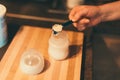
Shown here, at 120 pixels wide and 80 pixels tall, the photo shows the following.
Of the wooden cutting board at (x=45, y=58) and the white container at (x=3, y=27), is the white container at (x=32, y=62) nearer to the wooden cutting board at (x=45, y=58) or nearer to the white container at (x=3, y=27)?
the wooden cutting board at (x=45, y=58)

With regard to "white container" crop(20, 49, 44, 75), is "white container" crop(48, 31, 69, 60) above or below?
above

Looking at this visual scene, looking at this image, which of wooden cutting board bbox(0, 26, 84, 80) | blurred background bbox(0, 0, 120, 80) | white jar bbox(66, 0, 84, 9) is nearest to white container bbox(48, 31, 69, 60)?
wooden cutting board bbox(0, 26, 84, 80)

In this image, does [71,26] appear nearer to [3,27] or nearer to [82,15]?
[82,15]

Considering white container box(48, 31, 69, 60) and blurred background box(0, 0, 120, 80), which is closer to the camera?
white container box(48, 31, 69, 60)

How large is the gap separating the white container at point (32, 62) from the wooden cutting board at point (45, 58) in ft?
0.06

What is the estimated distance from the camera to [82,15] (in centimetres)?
98

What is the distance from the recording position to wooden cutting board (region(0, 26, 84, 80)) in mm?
879

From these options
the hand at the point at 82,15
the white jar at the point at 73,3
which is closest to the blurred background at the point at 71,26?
the white jar at the point at 73,3

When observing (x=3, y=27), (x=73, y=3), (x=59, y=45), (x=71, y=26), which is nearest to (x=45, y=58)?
(x=59, y=45)

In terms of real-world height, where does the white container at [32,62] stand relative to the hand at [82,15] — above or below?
below

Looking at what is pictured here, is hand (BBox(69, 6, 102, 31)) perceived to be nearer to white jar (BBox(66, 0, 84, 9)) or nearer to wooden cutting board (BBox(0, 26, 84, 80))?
wooden cutting board (BBox(0, 26, 84, 80))

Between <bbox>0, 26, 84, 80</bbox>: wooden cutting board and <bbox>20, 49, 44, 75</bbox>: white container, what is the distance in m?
0.02

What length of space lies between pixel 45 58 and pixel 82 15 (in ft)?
0.69

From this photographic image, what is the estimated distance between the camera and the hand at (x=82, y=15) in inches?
37.8
